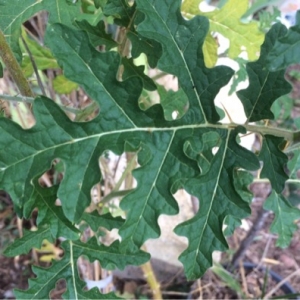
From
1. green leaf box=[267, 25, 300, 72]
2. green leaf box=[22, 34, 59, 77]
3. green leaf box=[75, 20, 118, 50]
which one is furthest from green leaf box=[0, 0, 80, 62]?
green leaf box=[267, 25, 300, 72]

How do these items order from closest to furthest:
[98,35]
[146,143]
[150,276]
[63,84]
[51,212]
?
[146,143]
[51,212]
[98,35]
[63,84]
[150,276]

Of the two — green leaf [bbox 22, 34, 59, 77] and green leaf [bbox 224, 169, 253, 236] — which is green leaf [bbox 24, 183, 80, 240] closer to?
green leaf [bbox 224, 169, 253, 236]

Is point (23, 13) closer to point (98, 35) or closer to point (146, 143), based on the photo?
point (98, 35)

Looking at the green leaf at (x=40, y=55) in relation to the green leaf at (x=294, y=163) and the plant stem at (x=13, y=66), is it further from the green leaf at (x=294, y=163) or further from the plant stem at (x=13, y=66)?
the green leaf at (x=294, y=163)

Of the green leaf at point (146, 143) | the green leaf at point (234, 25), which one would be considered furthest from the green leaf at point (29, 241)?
the green leaf at point (234, 25)

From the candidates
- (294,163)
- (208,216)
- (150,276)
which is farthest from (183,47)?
(150,276)

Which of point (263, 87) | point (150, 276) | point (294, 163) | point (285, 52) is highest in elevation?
point (285, 52)
